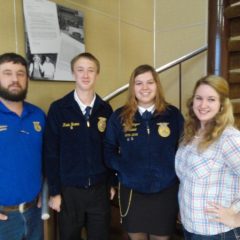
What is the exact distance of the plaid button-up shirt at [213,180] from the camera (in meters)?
1.33

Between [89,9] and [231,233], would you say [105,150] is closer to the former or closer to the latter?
[231,233]

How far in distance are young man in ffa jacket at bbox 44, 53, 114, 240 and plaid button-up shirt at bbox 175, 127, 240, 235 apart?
2.19ft

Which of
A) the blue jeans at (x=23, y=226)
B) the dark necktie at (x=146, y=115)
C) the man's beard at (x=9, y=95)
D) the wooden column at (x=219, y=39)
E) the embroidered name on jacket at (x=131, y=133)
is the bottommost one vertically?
the blue jeans at (x=23, y=226)

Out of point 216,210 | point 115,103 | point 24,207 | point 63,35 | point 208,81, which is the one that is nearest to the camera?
point 216,210

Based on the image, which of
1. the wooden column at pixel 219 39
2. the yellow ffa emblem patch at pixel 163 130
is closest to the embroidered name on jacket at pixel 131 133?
the yellow ffa emblem patch at pixel 163 130

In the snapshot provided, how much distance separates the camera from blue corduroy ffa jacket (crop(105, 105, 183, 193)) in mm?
1711

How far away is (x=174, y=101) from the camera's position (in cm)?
396

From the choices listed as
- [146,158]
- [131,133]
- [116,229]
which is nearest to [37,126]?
[131,133]

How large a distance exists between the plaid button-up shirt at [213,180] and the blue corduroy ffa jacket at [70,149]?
2.19 ft

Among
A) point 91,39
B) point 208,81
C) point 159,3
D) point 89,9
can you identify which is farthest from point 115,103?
point 208,81

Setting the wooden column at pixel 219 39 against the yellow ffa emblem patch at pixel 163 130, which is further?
the wooden column at pixel 219 39

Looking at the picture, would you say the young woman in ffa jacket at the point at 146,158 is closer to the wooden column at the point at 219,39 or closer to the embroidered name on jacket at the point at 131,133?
the embroidered name on jacket at the point at 131,133

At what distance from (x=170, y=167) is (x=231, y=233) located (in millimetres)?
482

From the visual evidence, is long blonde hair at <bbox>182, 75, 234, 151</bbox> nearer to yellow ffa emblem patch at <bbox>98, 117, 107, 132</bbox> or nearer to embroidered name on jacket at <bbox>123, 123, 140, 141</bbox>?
embroidered name on jacket at <bbox>123, 123, 140, 141</bbox>
